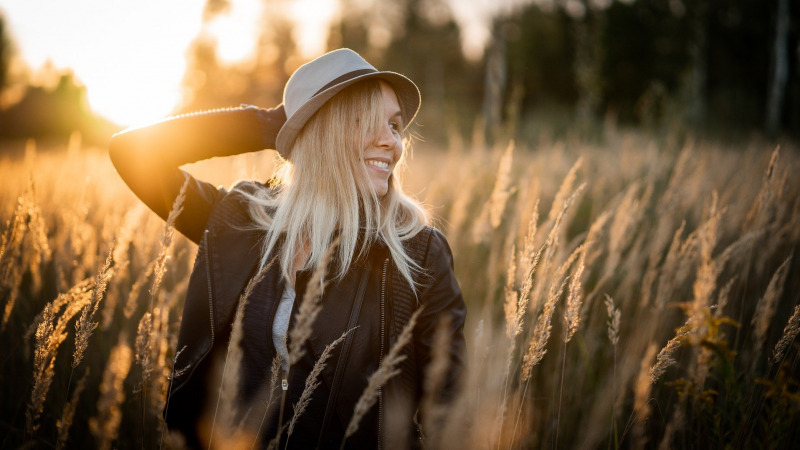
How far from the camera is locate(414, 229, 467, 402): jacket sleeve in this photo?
1.49 meters

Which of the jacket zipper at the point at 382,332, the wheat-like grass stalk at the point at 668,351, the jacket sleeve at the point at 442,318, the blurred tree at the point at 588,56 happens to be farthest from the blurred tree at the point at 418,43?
the wheat-like grass stalk at the point at 668,351

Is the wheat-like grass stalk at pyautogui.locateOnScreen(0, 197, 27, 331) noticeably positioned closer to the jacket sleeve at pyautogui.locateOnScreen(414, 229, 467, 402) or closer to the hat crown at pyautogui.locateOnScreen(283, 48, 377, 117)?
the hat crown at pyautogui.locateOnScreen(283, 48, 377, 117)

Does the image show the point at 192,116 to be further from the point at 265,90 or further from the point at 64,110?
the point at 64,110

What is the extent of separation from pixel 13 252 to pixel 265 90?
1840cm

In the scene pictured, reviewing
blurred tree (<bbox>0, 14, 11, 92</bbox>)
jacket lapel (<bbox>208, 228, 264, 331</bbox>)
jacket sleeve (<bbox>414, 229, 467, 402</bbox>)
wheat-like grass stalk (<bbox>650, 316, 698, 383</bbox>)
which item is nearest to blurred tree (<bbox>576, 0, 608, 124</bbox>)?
jacket sleeve (<bbox>414, 229, 467, 402</bbox>)

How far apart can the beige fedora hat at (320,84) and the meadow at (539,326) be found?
2.22 ft

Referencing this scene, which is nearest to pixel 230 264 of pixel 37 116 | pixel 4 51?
pixel 37 116

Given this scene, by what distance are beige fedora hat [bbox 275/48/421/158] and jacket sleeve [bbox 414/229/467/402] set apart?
2.25 ft

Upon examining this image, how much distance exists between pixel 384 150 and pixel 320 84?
36 centimetres

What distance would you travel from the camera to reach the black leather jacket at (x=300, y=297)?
4.79 ft

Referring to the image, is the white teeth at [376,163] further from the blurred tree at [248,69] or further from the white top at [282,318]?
the blurred tree at [248,69]

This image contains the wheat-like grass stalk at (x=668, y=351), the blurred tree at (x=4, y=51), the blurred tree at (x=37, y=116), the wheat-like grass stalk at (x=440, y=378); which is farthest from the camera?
the blurred tree at (x=4, y=51)

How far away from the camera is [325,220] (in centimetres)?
165

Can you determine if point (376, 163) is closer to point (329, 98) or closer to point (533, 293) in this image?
point (329, 98)
